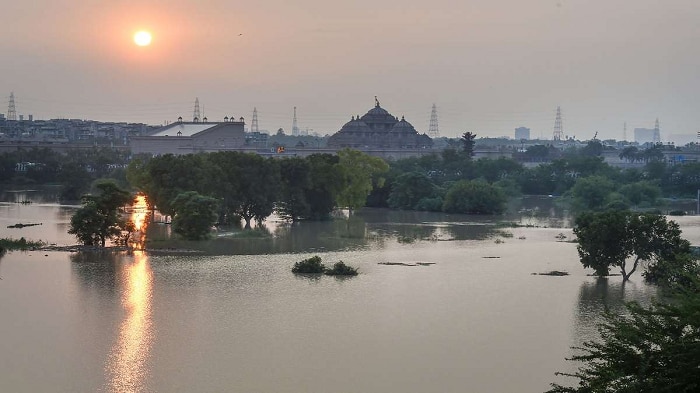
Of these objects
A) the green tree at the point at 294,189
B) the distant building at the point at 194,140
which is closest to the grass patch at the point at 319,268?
the green tree at the point at 294,189

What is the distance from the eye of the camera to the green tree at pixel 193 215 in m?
24.9

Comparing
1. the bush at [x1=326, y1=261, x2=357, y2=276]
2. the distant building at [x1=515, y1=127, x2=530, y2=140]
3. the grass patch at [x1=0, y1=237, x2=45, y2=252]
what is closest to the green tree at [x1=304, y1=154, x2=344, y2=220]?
the grass patch at [x1=0, y1=237, x2=45, y2=252]

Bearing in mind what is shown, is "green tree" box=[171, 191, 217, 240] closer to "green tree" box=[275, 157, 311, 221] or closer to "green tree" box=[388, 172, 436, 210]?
"green tree" box=[275, 157, 311, 221]

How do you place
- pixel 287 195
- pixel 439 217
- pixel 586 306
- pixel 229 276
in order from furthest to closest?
pixel 439 217
pixel 287 195
pixel 229 276
pixel 586 306

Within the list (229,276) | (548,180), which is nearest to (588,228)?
(229,276)

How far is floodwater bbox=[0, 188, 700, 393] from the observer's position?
1281 cm

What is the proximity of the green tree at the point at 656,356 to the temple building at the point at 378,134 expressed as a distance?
53.9 metres

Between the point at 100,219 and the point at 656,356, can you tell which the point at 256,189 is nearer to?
the point at 100,219

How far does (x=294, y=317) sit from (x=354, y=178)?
17.6m

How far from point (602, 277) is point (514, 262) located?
2417 mm

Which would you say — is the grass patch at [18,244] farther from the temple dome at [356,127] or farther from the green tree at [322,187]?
the temple dome at [356,127]

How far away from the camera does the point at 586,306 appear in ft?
56.0

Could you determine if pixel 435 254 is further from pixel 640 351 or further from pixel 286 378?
pixel 640 351

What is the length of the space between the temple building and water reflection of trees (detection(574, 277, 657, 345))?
44160 mm
